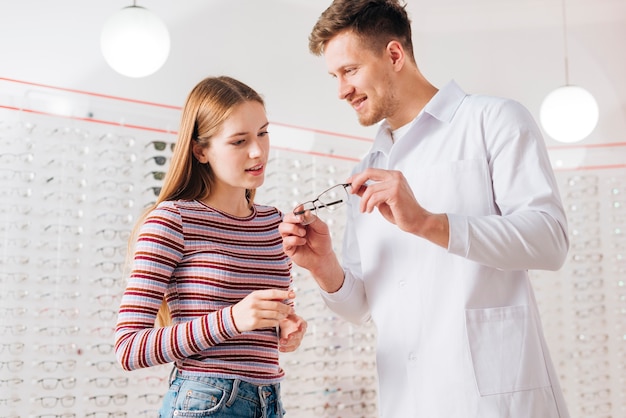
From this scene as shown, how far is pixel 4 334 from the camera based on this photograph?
319 centimetres

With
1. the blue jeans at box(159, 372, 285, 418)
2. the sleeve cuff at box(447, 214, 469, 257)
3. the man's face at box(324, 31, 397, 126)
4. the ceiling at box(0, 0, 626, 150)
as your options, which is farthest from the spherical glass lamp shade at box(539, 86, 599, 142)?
the blue jeans at box(159, 372, 285, 418)

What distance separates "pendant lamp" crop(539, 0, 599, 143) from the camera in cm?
418

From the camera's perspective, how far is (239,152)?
81.6 inches

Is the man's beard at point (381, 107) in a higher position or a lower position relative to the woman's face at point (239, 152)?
higher

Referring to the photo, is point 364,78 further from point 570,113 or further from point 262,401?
point 570,113

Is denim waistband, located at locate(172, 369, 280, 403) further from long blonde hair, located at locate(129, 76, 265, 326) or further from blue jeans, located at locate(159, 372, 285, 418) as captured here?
long blonde hair, located at locate(129, 76, 265, 326)

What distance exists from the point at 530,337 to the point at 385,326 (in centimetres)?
38

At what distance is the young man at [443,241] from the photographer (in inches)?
67.6

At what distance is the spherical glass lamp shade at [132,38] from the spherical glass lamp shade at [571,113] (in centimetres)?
224

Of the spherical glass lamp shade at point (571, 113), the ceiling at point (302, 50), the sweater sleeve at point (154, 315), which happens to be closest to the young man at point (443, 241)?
the sweater sleeve at point (154, 315)

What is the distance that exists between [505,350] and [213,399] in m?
0.70

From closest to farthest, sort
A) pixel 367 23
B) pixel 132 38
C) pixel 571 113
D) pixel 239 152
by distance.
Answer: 1. pixel 239 152
2. pixel 367 23
3. pixel 132 38
4. pixel 571 113

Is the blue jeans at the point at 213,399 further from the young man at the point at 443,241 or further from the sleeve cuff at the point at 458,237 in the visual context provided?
the sleeve cuff at the point at 458,237

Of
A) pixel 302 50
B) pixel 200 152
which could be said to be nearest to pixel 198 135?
pixel 200 152
